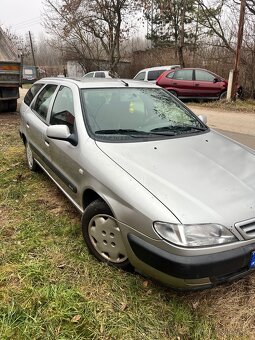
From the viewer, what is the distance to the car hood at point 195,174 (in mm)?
2200

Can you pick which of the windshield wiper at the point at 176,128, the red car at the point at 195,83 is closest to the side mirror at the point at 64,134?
the windshield wiper at the point at 176,128

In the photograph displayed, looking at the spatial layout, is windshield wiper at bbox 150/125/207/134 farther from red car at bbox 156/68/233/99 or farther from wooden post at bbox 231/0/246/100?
red car at bbox 156/68/233/99

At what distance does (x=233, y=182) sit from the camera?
2.50 meters

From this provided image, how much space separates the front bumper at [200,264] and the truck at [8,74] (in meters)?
8.57

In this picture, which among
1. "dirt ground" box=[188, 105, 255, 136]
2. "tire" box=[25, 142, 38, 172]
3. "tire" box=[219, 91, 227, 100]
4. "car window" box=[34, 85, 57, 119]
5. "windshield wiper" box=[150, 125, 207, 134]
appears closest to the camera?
"windshield wiper" box=[150, 125, 207, 134]

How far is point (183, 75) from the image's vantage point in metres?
14.3

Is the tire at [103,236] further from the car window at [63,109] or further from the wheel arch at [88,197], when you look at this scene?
the car window at [63,109]

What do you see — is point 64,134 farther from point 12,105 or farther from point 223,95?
point 223,95

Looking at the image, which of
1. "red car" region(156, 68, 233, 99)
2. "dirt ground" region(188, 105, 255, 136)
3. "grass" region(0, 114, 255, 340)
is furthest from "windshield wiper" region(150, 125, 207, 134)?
"red car" region(156, 68, 233, 99)

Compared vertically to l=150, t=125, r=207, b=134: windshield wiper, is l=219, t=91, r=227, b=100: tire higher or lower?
lower

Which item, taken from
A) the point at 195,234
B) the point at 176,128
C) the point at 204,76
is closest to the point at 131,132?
the point at 176,128

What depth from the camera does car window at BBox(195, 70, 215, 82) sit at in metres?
14.2

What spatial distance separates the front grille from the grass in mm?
619

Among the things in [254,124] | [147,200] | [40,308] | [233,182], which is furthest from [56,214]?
[254,124]
